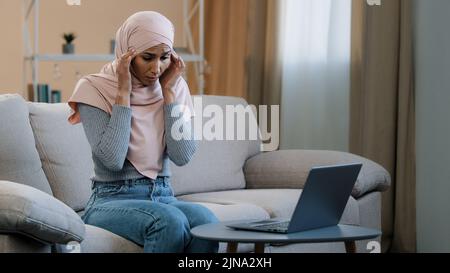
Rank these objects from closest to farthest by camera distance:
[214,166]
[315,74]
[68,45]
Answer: [214,166]
[315,74]
[68,45]

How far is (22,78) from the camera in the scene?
457cm

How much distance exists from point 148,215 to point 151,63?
47 centimetres

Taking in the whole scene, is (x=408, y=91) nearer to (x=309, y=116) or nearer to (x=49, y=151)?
(x=309, y=116)

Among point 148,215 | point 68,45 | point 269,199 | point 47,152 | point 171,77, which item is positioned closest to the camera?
point 148,215

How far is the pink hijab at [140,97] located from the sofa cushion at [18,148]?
9.1 inches

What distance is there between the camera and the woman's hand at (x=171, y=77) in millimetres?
2477

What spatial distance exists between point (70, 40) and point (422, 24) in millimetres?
2036

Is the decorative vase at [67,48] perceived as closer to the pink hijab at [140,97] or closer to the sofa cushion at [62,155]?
the sofa cushion at [62,155]

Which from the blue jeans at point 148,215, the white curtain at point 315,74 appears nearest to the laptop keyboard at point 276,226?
the blue jeans at point 148,215

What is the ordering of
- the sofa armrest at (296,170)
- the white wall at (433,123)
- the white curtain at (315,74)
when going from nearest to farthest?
the sofa armrest at (296,170) → the white wall at (433,123) → the white curtain at (315,74)

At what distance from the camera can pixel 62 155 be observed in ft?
8.95

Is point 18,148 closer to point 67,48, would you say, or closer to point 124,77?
point 124,77

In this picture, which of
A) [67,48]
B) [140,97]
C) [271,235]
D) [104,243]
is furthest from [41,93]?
[271,235]
